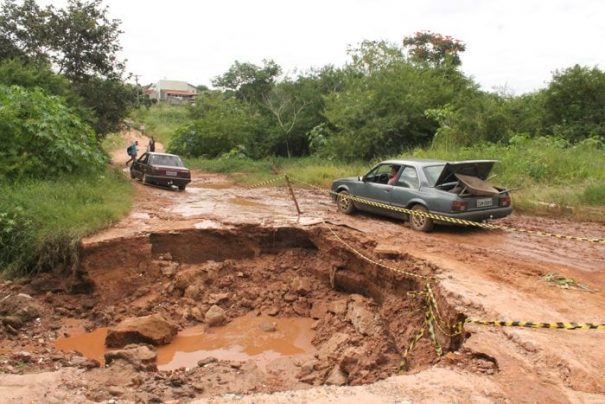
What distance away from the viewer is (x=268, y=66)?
120 ft

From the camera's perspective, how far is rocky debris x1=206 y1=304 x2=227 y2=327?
8.28 m

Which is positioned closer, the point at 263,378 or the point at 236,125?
the point at 263,378

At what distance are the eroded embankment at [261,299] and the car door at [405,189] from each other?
180cm

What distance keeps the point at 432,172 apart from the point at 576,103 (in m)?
11.6

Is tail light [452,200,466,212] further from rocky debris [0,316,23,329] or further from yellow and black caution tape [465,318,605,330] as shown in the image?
rocky debris [0,316,23,329]

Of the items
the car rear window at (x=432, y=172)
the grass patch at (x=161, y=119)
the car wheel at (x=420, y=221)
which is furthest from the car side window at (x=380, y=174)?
the grass patch at (x=161, y=119)

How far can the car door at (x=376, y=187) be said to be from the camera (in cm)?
1091

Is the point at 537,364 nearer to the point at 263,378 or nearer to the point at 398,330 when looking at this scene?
the point at 398,330

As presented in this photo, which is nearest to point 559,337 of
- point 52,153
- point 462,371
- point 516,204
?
point 462,371

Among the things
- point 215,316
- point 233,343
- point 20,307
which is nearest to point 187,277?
point 215,316

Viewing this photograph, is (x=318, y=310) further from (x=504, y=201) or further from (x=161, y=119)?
(x=161, y=119)

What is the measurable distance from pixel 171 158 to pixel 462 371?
16214mm

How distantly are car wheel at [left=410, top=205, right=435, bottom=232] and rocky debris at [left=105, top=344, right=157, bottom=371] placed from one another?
569 centimetres

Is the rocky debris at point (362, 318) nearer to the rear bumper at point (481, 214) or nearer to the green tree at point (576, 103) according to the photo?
the rear bumper at point (481, 214)
